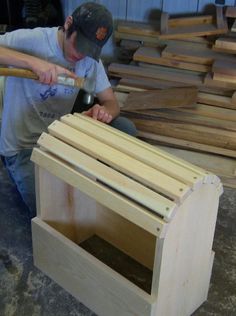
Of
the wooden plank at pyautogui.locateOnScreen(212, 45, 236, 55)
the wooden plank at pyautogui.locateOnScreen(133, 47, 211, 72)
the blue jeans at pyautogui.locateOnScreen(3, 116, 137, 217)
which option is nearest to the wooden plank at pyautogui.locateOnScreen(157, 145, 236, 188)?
the wooden plank at pyautogui.locateOnScreen(133, 47, 211, 72)

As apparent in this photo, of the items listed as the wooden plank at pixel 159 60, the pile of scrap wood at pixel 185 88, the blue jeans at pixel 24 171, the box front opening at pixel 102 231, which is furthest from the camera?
the wooden plank at pixel 159 60

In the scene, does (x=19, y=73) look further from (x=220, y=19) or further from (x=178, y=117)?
(x=220, y=19)

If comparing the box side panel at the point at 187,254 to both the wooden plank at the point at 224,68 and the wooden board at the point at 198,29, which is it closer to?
the wooden plank at the point at 224,68

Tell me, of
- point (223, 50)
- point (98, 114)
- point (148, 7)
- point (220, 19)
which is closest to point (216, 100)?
point (223, 50)

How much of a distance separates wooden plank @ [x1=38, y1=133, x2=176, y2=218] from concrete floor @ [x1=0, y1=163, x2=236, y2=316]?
59 centimetres

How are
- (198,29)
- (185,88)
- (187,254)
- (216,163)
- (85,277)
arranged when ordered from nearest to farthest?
(187,254) → (85,277) → (216,163) → (185,88) → (198,29)

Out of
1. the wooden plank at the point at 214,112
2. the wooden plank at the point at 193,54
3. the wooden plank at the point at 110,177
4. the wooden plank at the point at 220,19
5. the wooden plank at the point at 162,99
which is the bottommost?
the wooden plank at the point at 214,112

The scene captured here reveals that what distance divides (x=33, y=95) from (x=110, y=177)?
2.49 ft

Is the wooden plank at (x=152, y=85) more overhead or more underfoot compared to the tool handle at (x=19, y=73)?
more underfoot

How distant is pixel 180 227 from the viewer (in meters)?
1.44

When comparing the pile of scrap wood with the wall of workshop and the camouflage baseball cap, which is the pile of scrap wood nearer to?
the wall of workshop

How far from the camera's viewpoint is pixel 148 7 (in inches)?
125

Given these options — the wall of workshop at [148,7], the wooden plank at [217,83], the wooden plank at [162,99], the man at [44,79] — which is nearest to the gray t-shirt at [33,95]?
the man at [44,79]

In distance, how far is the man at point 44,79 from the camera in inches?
73.0
